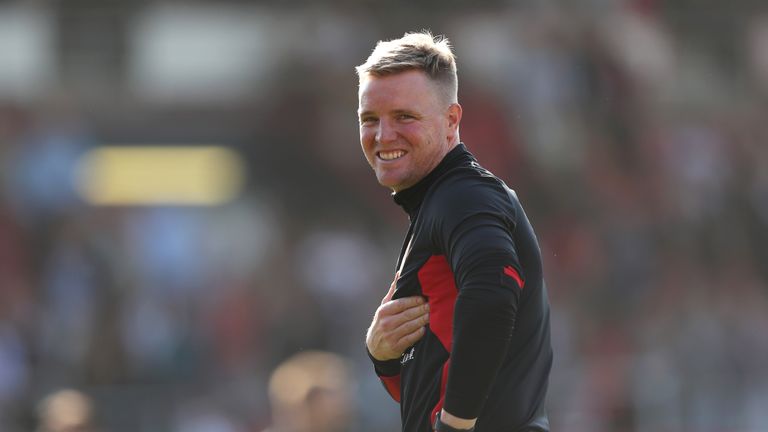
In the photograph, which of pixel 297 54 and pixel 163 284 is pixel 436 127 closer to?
pixel 163 284

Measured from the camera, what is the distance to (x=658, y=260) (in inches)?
517

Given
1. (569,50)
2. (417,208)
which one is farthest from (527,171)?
(417,208)

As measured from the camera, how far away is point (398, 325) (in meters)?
3.79

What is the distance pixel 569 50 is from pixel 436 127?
1047 centimetres

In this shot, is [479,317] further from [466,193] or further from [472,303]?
[466,193]

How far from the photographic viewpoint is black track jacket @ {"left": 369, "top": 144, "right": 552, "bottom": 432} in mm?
3416

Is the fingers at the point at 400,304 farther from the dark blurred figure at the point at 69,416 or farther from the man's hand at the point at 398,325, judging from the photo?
the dark blurred figure at the point at 69,416

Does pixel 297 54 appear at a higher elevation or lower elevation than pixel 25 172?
higher

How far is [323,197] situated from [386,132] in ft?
34.0

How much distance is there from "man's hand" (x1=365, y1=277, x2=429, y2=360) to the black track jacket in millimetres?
26

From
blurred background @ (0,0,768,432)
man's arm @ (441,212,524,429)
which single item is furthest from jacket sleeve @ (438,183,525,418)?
blurred background @ (0,0,768,432)

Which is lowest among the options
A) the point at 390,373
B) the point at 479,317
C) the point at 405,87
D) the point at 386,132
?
the point at 390,373

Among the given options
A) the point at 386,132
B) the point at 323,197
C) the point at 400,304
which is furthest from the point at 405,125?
the point at 323,197

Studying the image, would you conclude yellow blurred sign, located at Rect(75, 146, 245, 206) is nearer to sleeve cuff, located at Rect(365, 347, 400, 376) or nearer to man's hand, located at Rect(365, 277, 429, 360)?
sleeve cuff, located at Rect(365, 347, 400, 376)
